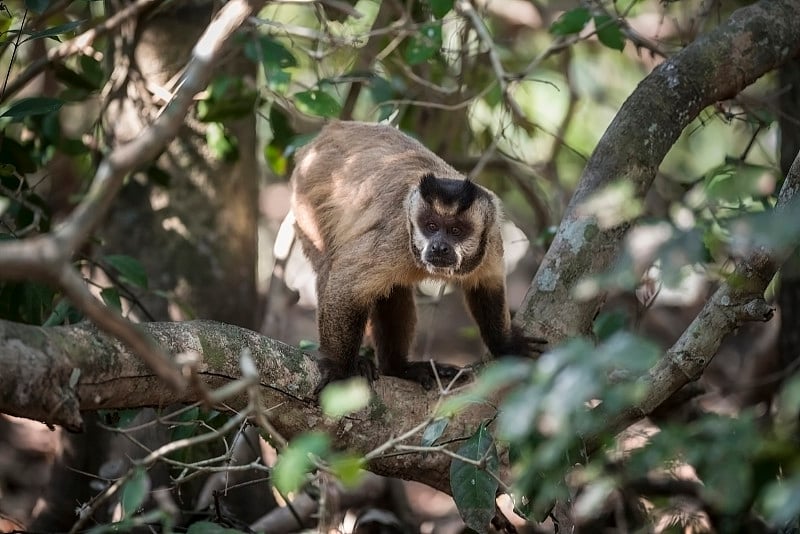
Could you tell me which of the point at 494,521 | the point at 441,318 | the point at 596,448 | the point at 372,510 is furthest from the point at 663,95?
the point at 441,318

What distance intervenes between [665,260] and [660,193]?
278 inches

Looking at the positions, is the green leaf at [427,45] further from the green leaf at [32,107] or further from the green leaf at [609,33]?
the green leaf at [32,107]

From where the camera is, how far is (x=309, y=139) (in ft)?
19.2

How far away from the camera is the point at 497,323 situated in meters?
5.03

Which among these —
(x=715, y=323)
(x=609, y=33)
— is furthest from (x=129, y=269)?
(x=609, y=33)

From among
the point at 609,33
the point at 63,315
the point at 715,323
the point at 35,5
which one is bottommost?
the point at 63,315

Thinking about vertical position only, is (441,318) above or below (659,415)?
below

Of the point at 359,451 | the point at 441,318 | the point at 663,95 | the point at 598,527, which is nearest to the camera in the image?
the point at 359,451

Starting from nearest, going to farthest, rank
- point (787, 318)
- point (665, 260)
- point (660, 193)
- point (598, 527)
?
point (665, 260)
point (598, 527)
point (787, 318)
point (660, 193)

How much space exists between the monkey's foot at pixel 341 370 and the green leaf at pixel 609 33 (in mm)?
2602

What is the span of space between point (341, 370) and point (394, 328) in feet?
3.34

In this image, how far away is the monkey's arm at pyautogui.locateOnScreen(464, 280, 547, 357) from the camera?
190 inches

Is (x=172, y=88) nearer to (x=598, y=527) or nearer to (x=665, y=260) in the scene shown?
(x=598, y=527)

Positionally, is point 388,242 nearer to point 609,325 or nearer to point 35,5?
point 609,325
